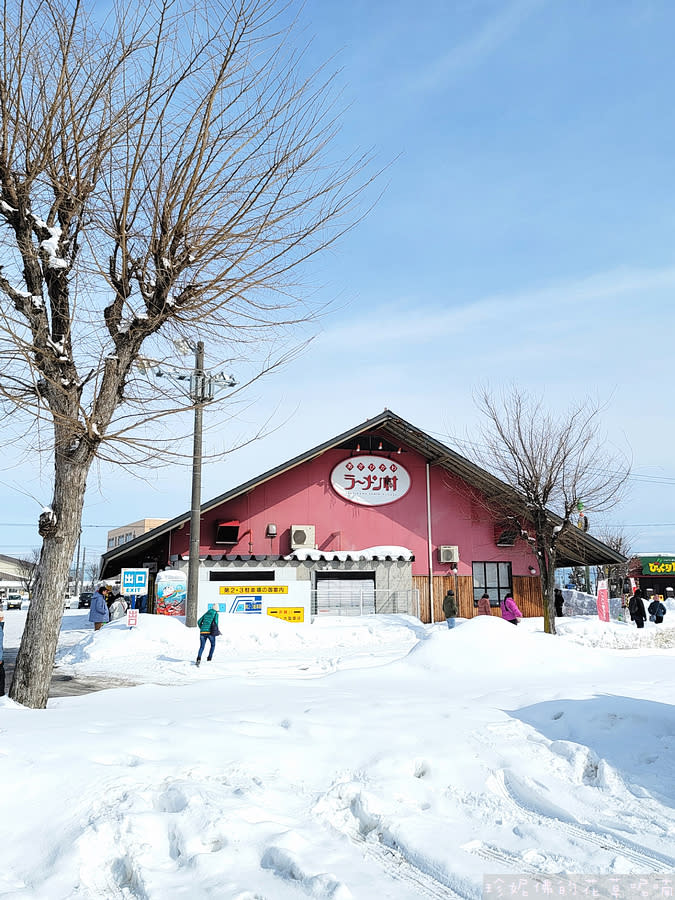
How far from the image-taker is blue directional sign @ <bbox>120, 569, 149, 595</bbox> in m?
21.0

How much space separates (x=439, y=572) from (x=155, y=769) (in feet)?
69.2

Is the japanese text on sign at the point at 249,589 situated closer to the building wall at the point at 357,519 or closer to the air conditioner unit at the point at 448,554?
the building wall at the point at 357,519

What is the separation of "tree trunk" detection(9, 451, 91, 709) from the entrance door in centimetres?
1570

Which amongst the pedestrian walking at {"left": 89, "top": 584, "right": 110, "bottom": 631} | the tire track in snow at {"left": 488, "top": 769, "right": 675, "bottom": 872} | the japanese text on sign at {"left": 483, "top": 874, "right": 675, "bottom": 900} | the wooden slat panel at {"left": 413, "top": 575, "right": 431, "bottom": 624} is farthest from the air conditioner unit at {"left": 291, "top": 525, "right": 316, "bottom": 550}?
the japanese text on sign at {"left": 483, "top": 874, "right": 675, "bottom": 900}

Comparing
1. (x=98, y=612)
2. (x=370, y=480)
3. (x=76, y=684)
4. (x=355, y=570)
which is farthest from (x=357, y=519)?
(x=76, y=684)

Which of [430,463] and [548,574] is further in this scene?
[430,463]

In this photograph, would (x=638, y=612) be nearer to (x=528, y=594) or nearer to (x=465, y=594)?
(x=528, y=594)

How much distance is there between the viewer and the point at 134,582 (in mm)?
21219

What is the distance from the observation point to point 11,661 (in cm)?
1786

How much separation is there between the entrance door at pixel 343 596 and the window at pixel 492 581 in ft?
14.1

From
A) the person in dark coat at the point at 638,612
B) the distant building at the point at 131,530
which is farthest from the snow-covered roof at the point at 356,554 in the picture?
the distant building at the point at 131,530

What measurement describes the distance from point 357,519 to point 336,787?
19935 millimetres

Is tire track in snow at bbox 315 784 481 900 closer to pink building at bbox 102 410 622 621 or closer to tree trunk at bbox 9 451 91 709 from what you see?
tree trunk at bbox 9 451 91 709

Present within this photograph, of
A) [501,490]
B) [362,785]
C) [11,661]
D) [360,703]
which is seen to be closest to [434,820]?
[362,785]
